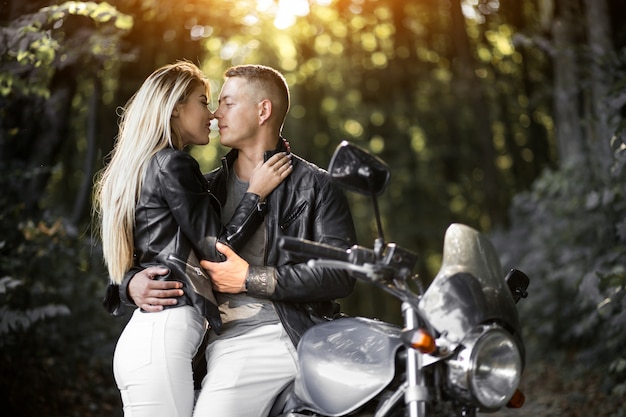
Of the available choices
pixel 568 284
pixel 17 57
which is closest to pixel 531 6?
pixel 568 284

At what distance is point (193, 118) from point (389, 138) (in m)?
19.8

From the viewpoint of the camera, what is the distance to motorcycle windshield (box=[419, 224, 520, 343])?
3008mm

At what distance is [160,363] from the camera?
3.65m

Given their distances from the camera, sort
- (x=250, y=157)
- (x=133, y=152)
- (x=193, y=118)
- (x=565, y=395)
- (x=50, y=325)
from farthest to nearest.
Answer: (x=565, y=395) < (x=50, y=325) < (x=250, y=157) < (x=193, y=118) < (x=133, y=152)

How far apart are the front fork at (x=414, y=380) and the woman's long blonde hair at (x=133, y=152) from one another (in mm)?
1446

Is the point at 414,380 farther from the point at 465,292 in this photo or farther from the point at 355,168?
the point at 355,168

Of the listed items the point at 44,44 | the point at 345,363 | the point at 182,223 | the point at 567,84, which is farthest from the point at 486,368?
the point at 567,84

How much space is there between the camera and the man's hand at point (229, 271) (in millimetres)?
3727

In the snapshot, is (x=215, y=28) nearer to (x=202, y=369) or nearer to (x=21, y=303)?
(x=21, y=303)

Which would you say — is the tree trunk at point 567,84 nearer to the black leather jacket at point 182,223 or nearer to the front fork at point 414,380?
the black leather jacket at point 182,223

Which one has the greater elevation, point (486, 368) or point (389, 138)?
point (486, 368)

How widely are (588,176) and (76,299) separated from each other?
6.22 meters

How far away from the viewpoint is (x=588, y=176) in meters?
11.3

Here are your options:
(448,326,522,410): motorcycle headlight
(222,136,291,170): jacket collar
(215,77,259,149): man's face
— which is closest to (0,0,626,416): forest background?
(222,136,291,170): jacket collar
